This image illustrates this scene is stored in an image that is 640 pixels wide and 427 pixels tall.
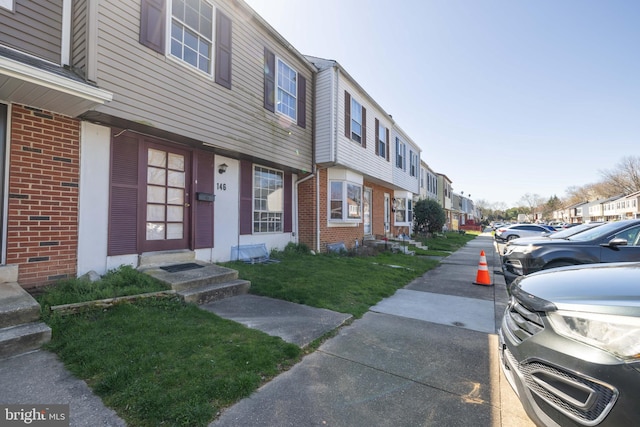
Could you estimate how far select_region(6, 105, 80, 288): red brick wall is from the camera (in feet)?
13.8

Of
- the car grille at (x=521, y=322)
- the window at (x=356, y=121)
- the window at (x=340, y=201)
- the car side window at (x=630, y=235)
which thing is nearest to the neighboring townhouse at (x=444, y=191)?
the window at (x=356, y=121)

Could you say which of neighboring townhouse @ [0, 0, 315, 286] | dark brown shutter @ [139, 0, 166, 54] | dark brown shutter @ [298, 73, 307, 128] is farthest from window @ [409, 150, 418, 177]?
dark brown shutter @ [139, 0, 166, 54]

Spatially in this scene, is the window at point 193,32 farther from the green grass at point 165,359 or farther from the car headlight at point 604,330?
the car headlight at point 604,330

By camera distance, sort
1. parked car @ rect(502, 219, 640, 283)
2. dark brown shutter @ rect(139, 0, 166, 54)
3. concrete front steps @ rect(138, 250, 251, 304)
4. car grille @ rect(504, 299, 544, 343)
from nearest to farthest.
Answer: car grille @ rect(504, 299, 544, 343) → concrete front steps @ rect(138, 250, 251, 304) → parked car @ rect(502, 219, 640, 283) → dark brown shutter @ rect(139, 0, 166, 54)

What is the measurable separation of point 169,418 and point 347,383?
1.44 m

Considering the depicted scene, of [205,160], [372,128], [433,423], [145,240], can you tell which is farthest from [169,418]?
[372,128]

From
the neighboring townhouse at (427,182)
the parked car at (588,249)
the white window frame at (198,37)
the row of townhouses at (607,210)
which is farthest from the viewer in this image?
the row of townhouses at (607,210)

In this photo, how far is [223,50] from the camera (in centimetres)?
657

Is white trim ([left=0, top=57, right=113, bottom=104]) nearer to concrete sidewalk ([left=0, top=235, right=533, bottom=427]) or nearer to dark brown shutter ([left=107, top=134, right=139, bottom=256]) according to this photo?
dark brown shutter ([left=107, top=134, right=139, bottom=256])

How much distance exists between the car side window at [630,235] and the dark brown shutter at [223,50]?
8.05 metres

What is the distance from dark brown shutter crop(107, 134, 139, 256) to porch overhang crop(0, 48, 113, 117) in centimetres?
92

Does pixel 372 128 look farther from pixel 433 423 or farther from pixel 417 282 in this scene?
pixel 433 423

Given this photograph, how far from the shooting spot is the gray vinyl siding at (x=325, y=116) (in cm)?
939

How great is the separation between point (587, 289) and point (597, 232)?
4.75m
